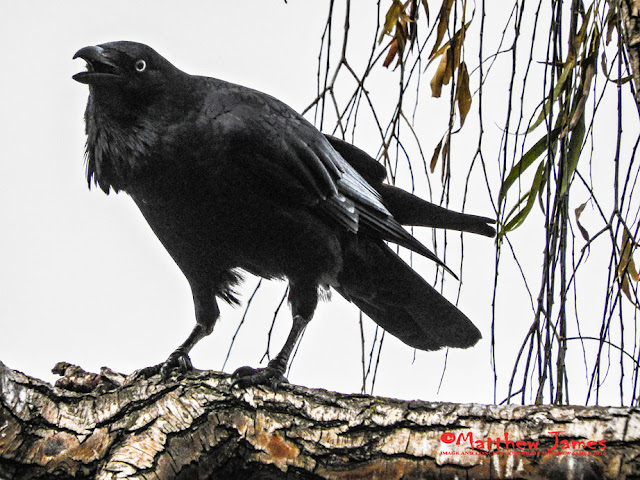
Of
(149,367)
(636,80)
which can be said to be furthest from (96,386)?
(636,80)

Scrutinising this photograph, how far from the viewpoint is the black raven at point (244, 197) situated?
93.4 inches

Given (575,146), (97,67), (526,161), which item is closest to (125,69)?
(97,67)

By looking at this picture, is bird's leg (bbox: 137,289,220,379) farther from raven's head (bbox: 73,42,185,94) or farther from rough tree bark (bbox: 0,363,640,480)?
raven's head (bbox: 73,42,185,94)

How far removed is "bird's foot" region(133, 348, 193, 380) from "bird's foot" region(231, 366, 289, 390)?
0.54 ft

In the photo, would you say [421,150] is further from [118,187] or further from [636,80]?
[118,187]

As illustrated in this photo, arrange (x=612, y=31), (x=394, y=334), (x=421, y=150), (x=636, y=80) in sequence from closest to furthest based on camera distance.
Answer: (x=636, y=80) < (x=612, y=31) < (x=421, y=150) < (x=394, y=334)

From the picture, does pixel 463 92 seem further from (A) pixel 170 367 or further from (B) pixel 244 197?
(A) pixel 170 367

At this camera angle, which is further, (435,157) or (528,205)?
(435,157)

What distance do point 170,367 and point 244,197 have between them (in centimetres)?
56

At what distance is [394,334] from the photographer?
2.86 metres

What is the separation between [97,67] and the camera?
2.37 meters

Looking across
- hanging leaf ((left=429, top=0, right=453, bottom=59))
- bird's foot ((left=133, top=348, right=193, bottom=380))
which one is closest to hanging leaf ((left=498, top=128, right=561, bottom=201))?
hanging leaf ((left=429, top=0, right=453, bottom=59))

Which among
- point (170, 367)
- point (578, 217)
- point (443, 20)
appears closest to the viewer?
point (578, 217)

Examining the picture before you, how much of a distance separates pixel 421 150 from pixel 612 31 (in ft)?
1.80
